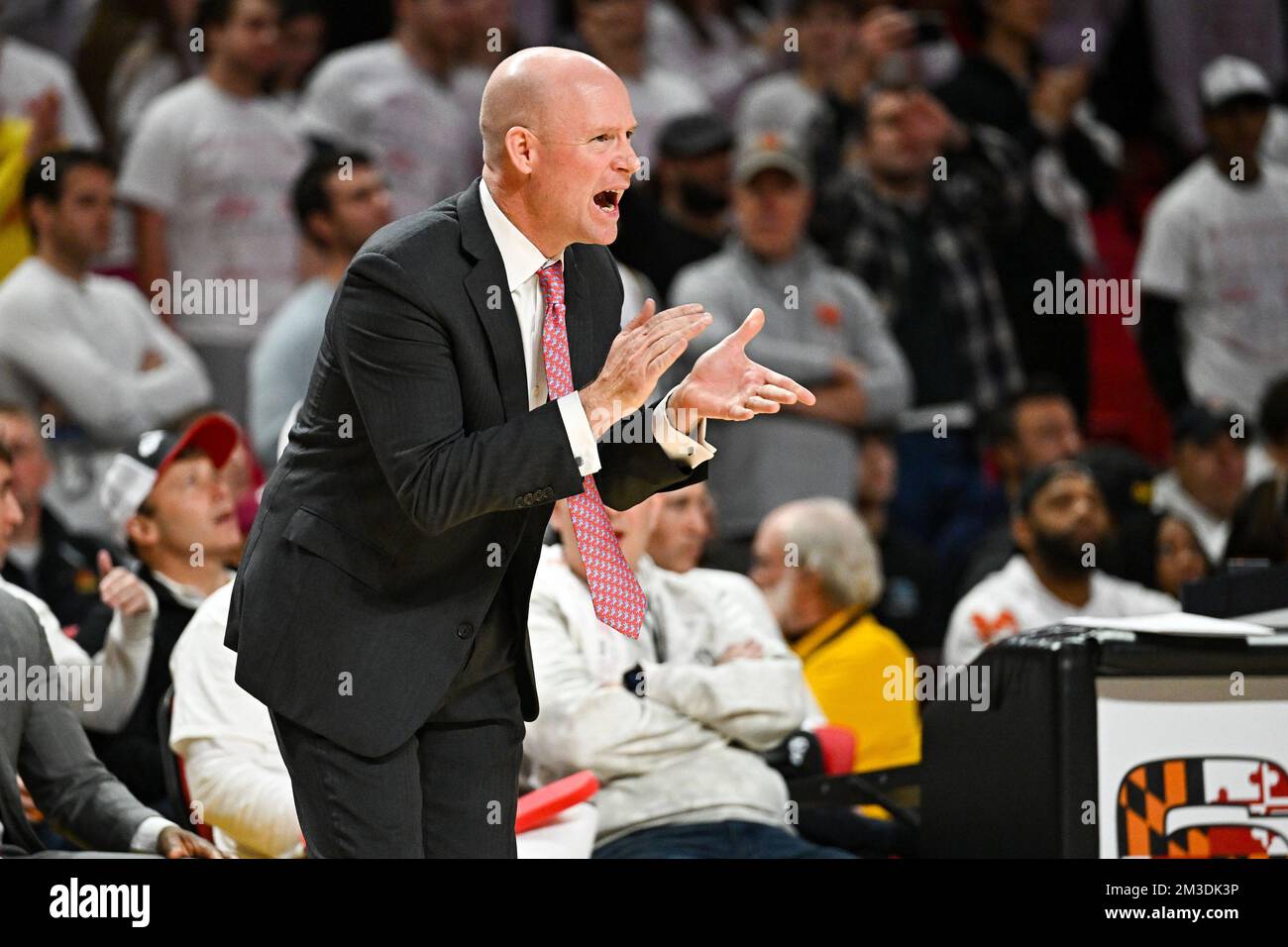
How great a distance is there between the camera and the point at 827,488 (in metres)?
5.66

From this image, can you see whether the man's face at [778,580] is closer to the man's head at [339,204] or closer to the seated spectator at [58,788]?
the man's head at [339,204]

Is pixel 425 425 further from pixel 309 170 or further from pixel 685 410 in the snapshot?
pixel 309 170

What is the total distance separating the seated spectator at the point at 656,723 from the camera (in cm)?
354

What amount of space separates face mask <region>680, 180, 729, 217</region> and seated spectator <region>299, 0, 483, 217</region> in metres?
0.65

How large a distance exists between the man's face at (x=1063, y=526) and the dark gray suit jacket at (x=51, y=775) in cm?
260

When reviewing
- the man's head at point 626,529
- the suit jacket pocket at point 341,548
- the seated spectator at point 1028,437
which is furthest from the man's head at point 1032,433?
the suit jacket pocket at point 341,548

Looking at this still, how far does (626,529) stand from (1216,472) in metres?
2.84

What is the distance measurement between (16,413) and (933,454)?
277 cm

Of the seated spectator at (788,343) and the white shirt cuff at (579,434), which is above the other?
the seated spectator at (788,343)

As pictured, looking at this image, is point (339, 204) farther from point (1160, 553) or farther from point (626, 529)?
point (1160, 553)

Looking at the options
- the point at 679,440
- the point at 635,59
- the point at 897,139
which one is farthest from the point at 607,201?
the point at 635,59
